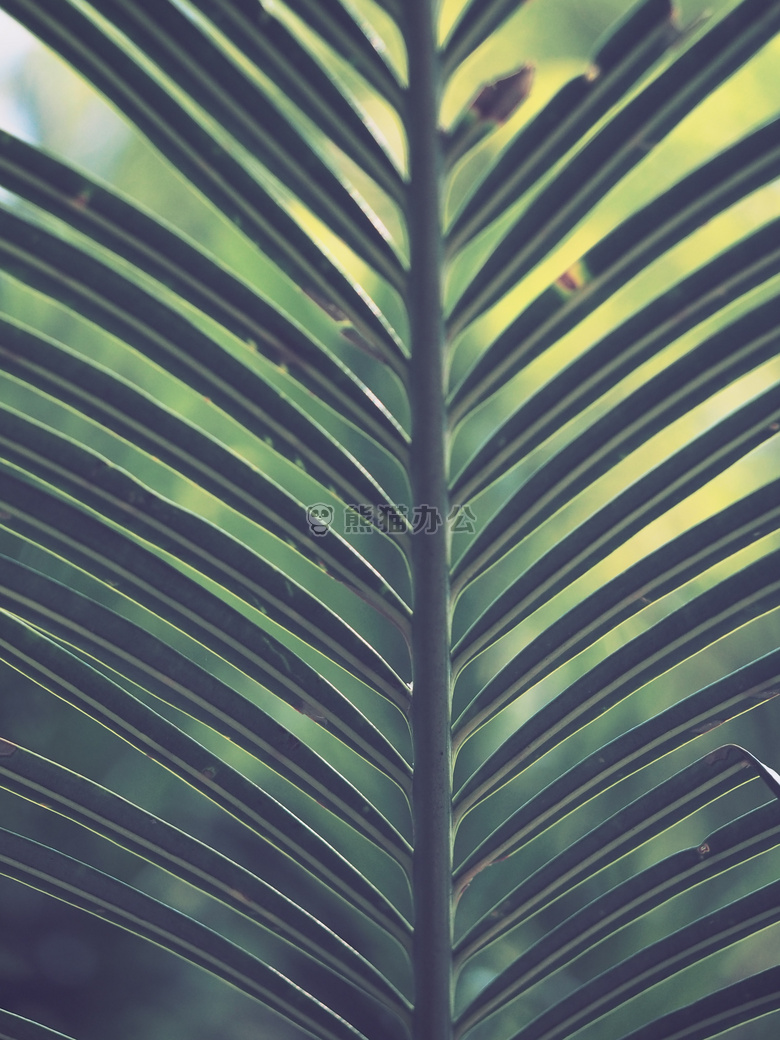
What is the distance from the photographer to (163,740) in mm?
696

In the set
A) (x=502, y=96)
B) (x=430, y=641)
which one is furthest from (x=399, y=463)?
(x=502, y=96)

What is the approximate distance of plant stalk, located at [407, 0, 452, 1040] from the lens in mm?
639

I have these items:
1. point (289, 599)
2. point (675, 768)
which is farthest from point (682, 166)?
point (289, 599)

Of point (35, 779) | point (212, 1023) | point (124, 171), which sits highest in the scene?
point (124, 171)

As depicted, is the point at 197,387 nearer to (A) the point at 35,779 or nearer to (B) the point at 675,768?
(A) the point at 35,779

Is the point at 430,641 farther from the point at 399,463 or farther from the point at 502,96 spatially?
the point at 502,96

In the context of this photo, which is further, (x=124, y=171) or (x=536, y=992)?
(x=124, y=171)

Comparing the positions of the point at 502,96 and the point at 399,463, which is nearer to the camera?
the point at 502,96

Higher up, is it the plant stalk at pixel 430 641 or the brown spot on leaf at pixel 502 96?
the brown spot on leaf at pixel 502 96

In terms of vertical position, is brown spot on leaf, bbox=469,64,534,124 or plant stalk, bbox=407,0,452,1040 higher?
brown spot on leaf, bbox=469,64,534,124

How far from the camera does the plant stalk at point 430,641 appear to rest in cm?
64

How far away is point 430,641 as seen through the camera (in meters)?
0.70

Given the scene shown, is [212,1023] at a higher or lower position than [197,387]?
lower

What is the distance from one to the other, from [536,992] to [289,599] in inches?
30.6
